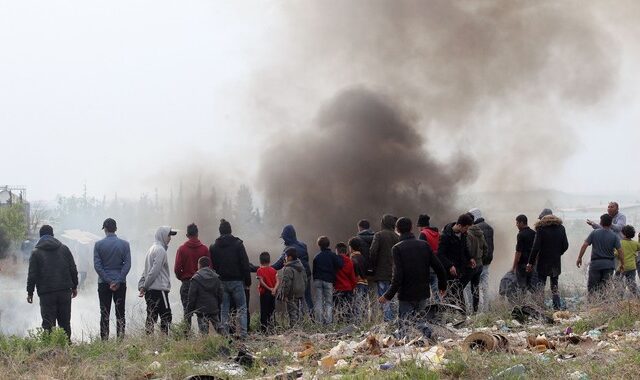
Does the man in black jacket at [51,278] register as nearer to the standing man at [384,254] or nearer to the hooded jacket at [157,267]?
the hooded jacket at [157,267]

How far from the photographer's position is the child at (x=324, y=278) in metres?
11.8

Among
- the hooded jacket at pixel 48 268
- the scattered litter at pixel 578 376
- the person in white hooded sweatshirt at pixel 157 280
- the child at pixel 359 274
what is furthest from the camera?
the child at pixel 359 274

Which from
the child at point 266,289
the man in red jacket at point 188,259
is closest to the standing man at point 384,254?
the child at point 266,289

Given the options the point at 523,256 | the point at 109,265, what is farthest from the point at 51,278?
the point at 523,256

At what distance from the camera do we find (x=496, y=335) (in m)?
8.39

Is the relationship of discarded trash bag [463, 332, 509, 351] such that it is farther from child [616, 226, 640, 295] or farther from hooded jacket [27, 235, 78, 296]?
hooded jacket [27, 235, 78, 296]

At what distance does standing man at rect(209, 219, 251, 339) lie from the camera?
11070 mm

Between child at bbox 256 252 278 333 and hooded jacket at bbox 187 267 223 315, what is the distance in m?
1.51

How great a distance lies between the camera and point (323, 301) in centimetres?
1201

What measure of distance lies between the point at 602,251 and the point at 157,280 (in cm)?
647

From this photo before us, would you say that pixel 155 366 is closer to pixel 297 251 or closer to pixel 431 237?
Result: pixel 297 251

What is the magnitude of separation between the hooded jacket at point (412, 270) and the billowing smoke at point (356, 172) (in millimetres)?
17203

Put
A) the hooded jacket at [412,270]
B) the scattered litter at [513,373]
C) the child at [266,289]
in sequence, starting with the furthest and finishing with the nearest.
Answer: the child at [266,289], the hooded jacket at [412,270], the scattered litter at [513,373]

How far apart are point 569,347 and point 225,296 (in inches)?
186
